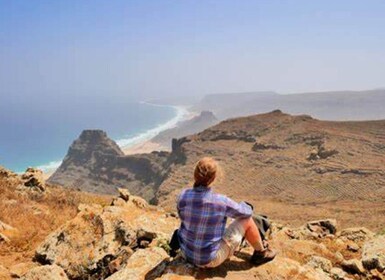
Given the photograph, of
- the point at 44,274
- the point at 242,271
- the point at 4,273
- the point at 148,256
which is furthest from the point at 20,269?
the point at 242,271

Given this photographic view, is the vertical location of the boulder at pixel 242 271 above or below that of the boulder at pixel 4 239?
above

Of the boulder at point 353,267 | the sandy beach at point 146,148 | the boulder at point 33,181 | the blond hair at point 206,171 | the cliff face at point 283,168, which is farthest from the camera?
the sandy beach at point 146,148

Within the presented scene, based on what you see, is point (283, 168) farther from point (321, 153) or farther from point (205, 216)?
point (205, 216)

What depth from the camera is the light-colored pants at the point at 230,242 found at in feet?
18.6

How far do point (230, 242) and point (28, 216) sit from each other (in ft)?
24.6

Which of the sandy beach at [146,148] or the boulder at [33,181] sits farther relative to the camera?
the sandy beach at [146,148]

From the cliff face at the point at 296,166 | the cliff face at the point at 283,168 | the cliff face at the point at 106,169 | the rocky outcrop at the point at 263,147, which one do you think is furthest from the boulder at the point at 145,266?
the cliff face at the point at 106,169

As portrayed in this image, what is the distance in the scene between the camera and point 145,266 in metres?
6.16

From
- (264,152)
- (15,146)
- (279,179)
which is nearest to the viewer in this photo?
(279,179)

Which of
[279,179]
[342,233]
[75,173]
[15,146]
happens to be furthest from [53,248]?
[15,146]

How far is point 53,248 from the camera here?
8055mm

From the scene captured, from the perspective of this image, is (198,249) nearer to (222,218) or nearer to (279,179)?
(222,218)

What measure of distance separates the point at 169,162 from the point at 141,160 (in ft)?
31.4

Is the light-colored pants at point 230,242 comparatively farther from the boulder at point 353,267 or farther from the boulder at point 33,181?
the boulder at point 33,181
